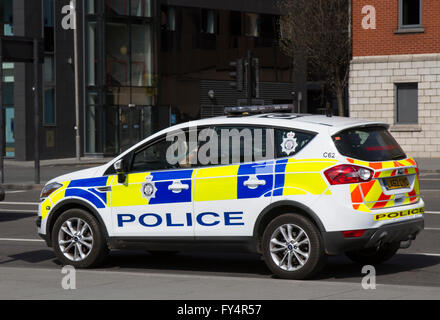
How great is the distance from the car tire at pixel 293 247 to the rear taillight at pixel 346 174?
0.51m

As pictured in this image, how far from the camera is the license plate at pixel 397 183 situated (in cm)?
923

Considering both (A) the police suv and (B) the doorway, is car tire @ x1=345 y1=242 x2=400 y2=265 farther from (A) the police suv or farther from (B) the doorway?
(B) the doorway

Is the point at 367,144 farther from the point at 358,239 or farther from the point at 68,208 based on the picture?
the point at 68,208

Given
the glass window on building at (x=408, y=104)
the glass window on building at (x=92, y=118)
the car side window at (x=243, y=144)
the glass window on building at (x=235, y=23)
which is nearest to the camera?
the car side window at (x=243, y=144)

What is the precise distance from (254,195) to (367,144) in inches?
48.9

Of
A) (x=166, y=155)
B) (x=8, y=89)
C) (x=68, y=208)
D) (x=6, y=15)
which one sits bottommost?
(x=68, y=208)

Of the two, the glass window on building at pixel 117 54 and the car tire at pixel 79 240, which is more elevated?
the glass window on building at pixel 117 54

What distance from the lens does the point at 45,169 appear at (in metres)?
35.9

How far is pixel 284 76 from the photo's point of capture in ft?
178

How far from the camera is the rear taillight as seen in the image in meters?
8.91

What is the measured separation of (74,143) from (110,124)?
194cm

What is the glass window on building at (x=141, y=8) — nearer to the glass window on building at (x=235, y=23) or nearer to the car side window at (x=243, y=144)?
the glass window on building at (x=235, y=23)

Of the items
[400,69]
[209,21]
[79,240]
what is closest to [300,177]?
[79,240]

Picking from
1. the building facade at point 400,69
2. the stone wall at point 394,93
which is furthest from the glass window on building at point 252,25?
the stone wall at point 394,93
